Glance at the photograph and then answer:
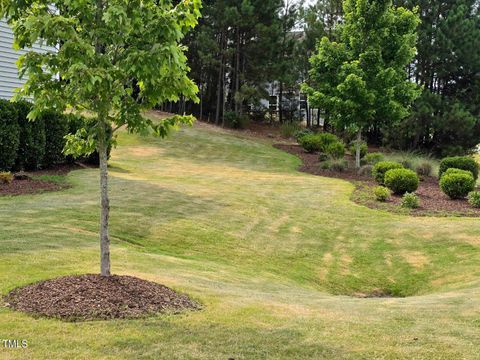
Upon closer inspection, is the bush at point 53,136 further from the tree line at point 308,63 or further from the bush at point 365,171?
the tree line at point 308,63

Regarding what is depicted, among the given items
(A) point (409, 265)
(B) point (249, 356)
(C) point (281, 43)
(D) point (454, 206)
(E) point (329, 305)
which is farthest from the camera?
(C) point (281, 43)

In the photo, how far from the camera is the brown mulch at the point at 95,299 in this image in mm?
4930

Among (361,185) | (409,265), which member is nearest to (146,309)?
(409,265)

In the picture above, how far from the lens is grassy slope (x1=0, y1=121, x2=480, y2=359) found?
14.8 ft

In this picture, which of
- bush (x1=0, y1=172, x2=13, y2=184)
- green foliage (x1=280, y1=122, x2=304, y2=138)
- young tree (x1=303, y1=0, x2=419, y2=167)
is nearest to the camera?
bush (x1=0, y1=172, x2=13, y2=184)

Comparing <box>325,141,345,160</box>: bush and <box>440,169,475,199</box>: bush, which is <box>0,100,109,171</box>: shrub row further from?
<box>325,141,345,160</box>: bush

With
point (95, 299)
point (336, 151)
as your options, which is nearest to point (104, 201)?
point (95, 299)

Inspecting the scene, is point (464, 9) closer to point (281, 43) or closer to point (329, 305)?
point (281, 43)

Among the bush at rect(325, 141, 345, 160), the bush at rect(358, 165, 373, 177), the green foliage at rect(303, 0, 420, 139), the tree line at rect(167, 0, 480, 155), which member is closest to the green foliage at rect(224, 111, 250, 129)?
the tree line at rect(167, 0, 480, 155)

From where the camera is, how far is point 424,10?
31.1m

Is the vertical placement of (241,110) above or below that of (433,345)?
above

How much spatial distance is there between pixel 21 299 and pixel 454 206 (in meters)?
13.2

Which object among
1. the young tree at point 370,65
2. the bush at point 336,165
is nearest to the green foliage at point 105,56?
the young tree at point 370,65

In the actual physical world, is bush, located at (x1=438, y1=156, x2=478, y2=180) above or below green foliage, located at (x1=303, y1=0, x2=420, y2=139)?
below
